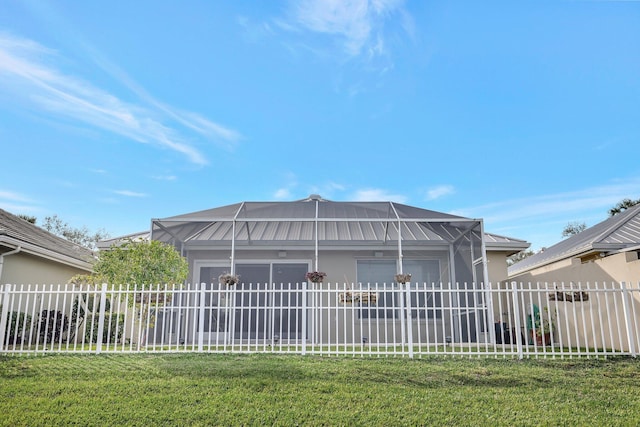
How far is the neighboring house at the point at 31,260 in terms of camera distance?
9.95 meters

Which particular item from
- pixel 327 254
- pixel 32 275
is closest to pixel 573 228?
pixel 327 254

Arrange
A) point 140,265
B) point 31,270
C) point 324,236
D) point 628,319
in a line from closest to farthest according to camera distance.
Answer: point 628,319
point 140,265
point 31,270
point 324,236

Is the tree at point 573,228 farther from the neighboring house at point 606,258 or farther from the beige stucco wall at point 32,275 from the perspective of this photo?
the beige stucco wall at point 32,275

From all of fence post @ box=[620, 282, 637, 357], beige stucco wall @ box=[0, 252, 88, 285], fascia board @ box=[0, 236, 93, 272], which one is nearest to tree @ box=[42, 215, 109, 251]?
fascia board @ box=[0, 236, 93, 272]

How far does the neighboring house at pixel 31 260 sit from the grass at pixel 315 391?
3805 mm

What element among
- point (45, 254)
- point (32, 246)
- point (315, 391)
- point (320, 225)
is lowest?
point (315, 391)

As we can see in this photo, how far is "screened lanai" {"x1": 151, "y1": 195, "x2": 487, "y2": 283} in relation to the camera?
11.3 m

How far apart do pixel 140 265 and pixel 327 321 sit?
497 centimetres

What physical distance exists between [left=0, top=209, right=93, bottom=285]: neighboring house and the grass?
3.81 meters

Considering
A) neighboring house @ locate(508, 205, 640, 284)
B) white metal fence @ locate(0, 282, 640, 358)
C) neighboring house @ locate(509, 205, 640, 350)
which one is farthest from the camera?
neighboring house @ locate(508, 205, 640, 284)

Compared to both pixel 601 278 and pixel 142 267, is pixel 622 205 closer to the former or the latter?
pixel 601 278

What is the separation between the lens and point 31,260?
36.7 feet

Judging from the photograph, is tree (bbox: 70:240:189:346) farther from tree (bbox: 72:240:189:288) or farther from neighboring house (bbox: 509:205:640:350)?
neighboring house (bbox: 509:205:640:350)

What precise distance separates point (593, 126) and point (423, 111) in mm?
5099
